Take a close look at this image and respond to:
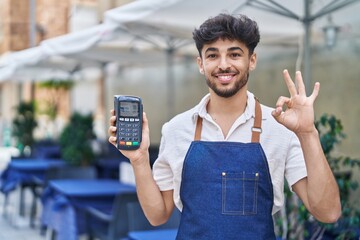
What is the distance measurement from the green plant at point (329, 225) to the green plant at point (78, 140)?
409 centimetres

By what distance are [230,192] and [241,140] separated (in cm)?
19

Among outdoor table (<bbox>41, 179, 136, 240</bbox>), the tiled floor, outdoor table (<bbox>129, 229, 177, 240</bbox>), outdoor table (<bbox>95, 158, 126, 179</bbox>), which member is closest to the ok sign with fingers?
outdoor table (<bbox>129, 229, 177, 240</bbox>)

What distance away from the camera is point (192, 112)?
206cm

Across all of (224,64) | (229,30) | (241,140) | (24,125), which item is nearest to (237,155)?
(241,140)

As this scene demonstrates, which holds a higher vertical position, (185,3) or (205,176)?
(185,3)

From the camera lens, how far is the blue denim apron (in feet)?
6.16

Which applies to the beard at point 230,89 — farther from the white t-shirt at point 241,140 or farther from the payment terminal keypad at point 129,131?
the payment terminal keypad at point 129,131

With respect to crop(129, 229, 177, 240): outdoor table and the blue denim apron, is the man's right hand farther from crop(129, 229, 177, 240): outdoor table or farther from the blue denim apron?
crop(129, 229, 177, 240): outdoor table

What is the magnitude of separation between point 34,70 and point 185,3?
6.50 metres

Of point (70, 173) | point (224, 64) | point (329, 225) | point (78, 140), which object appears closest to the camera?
point (224, 64)

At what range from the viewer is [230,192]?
6.20 feet

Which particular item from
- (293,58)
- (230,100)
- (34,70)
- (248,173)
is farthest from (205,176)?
(34,70)

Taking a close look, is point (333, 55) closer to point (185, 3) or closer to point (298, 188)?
point (185, 3)

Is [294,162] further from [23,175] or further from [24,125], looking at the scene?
[24,125]
